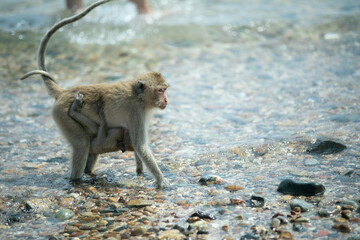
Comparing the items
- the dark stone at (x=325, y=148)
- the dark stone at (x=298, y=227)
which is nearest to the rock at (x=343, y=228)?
the dark stone at (x=298, y=227)

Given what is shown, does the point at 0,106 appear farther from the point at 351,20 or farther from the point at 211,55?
the point at 351,20

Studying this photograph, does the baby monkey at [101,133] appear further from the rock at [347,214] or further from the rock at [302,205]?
the rock at [347,214]

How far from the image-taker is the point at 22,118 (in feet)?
27.7

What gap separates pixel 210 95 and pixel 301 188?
4.43 metres

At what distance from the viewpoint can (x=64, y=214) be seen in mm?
4949

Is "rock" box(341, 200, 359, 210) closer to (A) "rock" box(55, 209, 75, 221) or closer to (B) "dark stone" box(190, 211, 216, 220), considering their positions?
(B) "dark stone" box(190, 211, 216, 220)

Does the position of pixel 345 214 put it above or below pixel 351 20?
below

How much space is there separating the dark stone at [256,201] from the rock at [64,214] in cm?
193

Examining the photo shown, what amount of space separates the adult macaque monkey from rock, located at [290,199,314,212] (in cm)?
158

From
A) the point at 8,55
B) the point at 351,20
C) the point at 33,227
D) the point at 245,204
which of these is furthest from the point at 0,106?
the point at 351,20

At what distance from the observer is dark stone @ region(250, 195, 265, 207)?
4.92 meters

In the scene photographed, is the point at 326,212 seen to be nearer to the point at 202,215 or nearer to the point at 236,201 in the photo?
the point at 236,201

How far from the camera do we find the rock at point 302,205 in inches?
185

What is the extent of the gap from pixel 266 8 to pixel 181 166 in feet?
35.1
